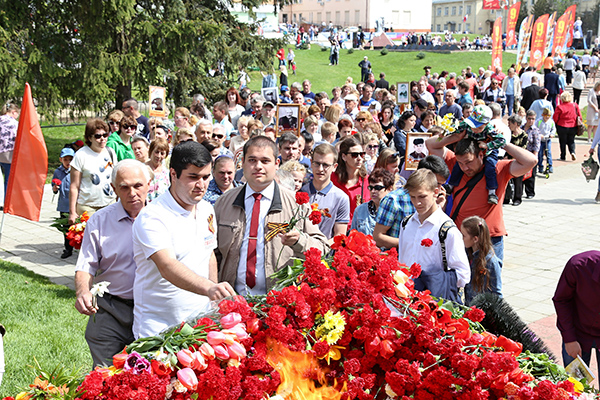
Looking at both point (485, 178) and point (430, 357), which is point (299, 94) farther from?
point (430, 357)

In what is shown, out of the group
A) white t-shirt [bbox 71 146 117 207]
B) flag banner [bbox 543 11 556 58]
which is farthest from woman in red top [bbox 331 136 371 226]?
flag banner [bbox 543 11 556 58]

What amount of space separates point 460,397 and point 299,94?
542 inches

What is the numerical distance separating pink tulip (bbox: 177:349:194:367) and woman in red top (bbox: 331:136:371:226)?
14.0ft

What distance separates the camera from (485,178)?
586 cm

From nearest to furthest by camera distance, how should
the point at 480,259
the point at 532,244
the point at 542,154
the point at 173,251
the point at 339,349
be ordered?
the point at 339,349
the point at 173,251
the point at 480,259
the point at 532,244
the point at 542,154

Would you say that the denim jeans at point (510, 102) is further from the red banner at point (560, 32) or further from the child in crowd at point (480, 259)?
the child in crowd at point (480, 259)

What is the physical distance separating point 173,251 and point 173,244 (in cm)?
7

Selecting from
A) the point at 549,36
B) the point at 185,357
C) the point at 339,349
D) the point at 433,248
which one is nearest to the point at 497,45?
the point at 549,36

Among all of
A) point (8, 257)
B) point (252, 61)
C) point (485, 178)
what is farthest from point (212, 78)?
point (485, 178)

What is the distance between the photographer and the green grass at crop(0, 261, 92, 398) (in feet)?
17.6

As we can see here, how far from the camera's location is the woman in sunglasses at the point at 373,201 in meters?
6.06

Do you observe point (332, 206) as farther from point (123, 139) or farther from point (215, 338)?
point (123, 139)

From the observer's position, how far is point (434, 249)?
4734 millimetres

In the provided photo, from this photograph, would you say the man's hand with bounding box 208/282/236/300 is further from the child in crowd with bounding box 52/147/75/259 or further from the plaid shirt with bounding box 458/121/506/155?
the child in crowd with bounding box 52/147/75/259
